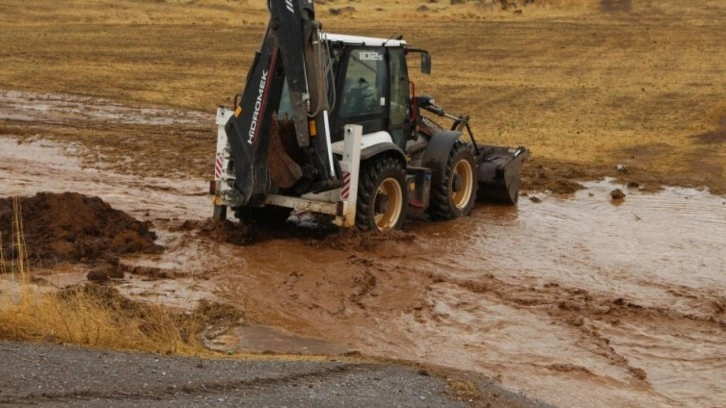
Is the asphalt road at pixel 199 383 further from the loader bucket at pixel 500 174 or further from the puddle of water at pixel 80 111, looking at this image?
the puddle of water at pixel 80 111

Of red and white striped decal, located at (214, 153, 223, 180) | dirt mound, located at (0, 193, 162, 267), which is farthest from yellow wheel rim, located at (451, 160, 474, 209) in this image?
dirt mound, located at (0, 193, 162, 267)

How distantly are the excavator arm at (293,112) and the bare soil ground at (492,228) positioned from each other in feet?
3.01

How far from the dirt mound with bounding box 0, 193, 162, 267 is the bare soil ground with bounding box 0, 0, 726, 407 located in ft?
1.09

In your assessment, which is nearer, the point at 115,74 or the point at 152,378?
the point at 152,378

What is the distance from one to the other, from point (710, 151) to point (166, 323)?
567 inches

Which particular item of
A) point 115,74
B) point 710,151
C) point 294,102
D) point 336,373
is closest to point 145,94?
point 115,74

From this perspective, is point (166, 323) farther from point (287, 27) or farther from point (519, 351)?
point (287, 27)

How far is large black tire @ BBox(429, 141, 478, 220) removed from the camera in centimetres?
1417

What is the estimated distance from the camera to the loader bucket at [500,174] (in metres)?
15.4

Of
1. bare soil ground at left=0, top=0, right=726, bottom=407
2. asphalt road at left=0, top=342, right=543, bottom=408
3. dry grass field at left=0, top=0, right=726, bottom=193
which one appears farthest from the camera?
dry grass field at left=0, top=0, right=726, bottom=193

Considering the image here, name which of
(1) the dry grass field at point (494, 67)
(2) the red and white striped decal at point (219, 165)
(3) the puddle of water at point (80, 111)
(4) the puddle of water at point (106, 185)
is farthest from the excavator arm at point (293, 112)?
(3) the puddle of water at point (80, 111)

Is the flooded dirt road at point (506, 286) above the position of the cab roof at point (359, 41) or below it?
below

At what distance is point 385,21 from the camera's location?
4634 cm

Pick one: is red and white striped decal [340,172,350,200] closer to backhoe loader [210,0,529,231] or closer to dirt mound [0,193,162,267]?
backhoe loader [210,0,529,231]
